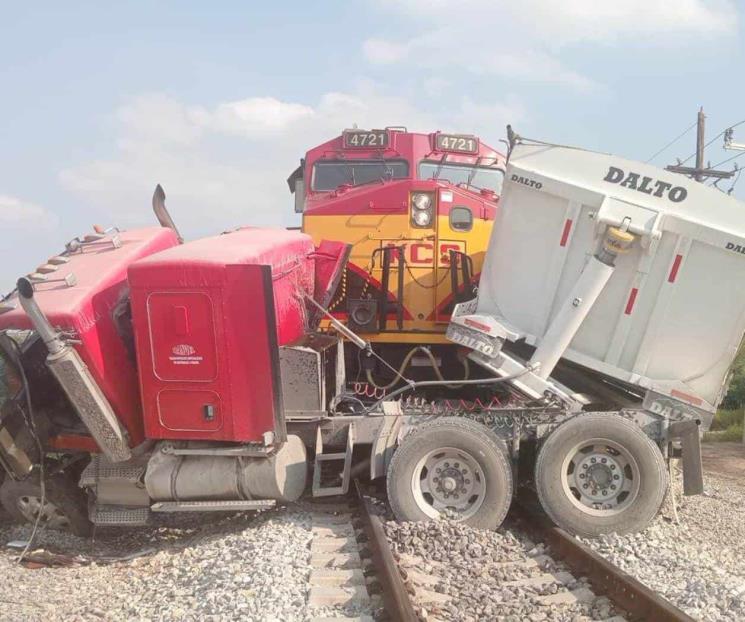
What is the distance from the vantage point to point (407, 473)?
6.25 m

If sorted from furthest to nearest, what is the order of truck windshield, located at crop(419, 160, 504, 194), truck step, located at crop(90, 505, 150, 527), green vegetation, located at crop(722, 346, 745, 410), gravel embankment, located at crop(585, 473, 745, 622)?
green vegetation, located at crop(722, 346, 745, 410) → truck windshield, located at crop(419, 160, 504, 194) → truck step, located at crop(90, 505, 150, 527) → gravel embankment, located at crop(585, 473, 745, 622)

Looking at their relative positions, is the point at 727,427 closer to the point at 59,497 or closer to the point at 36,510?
the point at 59,497

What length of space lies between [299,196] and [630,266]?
4.98m

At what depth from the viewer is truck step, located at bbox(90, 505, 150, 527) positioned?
21.0ft

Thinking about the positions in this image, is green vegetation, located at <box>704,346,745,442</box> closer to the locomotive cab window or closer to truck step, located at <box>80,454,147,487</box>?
the locomotive cab window

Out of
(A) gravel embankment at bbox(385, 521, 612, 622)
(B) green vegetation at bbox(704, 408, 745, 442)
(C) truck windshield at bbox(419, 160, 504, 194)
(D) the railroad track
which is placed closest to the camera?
(D) the railroad track

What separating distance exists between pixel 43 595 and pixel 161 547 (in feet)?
4.54

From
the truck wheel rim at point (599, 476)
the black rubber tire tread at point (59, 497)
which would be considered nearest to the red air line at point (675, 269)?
the truck wheel rim at point (599, 476)

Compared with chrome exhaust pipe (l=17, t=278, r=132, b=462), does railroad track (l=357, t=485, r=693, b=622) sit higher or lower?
lower

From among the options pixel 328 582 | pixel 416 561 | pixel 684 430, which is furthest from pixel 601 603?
pixel 684 430

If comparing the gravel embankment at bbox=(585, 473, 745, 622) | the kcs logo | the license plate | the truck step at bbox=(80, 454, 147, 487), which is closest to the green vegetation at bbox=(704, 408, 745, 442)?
the gravel embankment at bbox=(585, 473, 745, 622)

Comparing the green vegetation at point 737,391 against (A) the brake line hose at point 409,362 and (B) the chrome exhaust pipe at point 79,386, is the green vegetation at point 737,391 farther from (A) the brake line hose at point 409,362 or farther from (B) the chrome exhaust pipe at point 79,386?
(B) the chrome exhaust pipe at point 79,386

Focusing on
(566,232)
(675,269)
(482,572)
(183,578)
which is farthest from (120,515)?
(675,269)

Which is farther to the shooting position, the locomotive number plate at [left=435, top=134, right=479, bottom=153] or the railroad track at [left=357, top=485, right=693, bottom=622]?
the locomotive number plate at [left=435, top=134, right=479, bottom=153]
